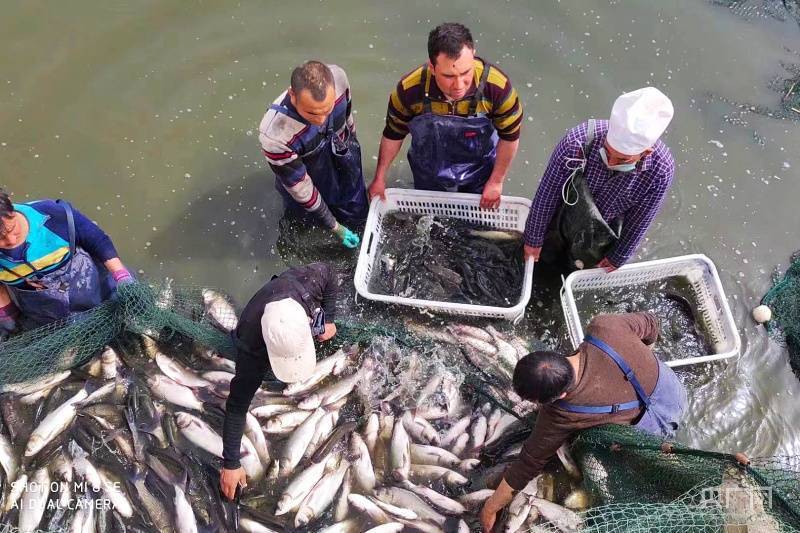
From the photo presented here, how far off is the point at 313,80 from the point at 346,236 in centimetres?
167

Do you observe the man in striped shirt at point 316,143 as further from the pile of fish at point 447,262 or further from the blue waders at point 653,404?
the blue waders at point 653,404

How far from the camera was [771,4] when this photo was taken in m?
5.93

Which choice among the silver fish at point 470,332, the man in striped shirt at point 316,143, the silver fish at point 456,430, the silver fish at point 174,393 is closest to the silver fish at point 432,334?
the silver fish at point 470,332

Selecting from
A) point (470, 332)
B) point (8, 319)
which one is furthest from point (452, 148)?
point (8, 319)

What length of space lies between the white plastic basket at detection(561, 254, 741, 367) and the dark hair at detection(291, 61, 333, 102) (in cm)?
210

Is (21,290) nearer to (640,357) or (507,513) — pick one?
(507,513)

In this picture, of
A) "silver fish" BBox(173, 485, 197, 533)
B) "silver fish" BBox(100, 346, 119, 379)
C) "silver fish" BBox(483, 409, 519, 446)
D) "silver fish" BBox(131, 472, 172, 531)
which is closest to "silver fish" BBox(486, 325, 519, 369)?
"silver fish" BBox(483, 409, 519, 446)

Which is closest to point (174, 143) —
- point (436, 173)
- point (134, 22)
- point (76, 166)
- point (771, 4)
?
point (76, 166)

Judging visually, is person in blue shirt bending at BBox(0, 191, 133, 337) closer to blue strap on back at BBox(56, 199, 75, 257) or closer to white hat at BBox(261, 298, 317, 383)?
blue strap on back at BBox(56, 199, 75, 257)

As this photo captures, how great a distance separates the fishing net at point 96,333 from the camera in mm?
3682

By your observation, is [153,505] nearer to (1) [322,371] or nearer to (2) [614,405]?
(1) [322,371]

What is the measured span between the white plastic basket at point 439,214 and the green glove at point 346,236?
26cm

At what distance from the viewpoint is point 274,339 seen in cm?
271

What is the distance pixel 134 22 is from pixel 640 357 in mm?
5893
